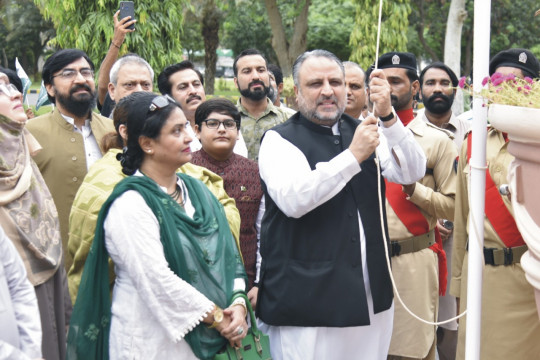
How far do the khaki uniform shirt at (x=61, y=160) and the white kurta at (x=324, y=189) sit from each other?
64.4 inches

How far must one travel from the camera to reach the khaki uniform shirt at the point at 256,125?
571 cm

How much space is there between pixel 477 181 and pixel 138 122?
1552 mm

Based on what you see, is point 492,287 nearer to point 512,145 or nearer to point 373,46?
point 512,145

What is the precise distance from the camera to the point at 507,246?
11.5 ft

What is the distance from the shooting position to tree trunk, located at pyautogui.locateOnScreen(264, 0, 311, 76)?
73.8 ft

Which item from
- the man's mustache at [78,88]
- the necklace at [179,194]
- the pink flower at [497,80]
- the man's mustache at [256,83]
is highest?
the pink flower at [497,80]

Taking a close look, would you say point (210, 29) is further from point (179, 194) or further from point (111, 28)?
point (179, 194)

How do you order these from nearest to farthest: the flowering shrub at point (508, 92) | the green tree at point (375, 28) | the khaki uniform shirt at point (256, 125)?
the flowering shrub at point (508, 92) < the khaki uniform shirt at point (256, 125) < the green tree at point (375, 28)

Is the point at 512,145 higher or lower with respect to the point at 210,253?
higher

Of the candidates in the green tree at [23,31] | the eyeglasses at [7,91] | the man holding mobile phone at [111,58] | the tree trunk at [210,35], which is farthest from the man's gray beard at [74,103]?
Result: the green tree at [23,31]

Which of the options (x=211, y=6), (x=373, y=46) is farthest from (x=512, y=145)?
(x=211, y=6)

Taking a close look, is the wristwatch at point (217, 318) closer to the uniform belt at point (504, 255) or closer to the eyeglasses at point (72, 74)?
the uniform belt at point (504, 255)

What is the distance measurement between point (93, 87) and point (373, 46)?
42.9 feet

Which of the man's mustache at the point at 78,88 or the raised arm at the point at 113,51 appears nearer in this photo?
the man's mustache at the point at 78,88
